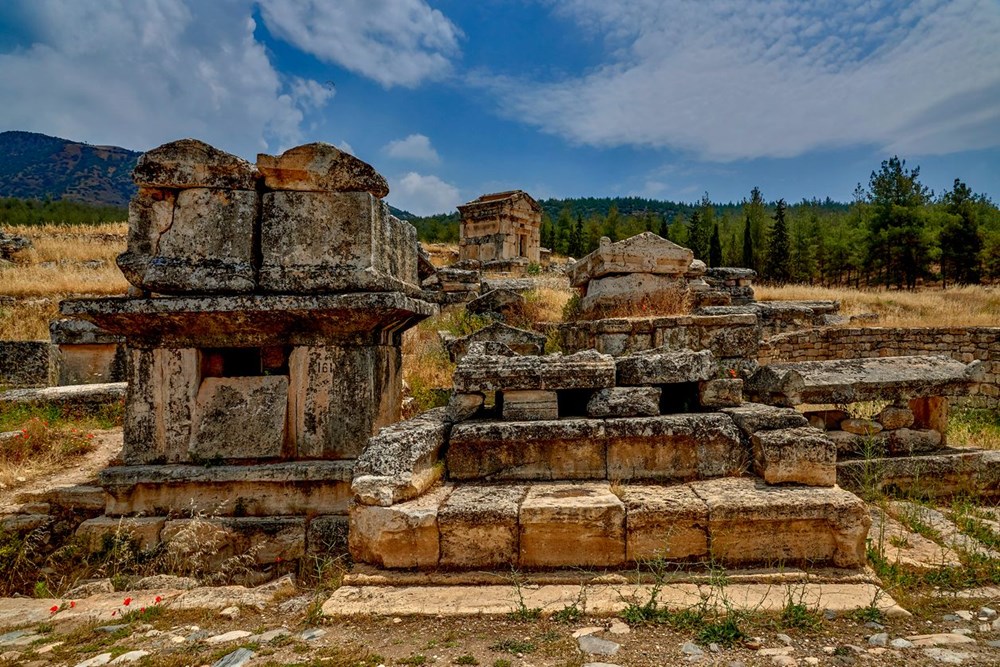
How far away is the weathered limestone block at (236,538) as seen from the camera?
3.60 m

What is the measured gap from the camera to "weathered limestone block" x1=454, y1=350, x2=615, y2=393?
3557 mm

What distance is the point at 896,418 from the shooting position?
4453 millimetres

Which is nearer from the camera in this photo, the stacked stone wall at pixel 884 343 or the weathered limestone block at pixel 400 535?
the weathered limestone block at pixel 400 535

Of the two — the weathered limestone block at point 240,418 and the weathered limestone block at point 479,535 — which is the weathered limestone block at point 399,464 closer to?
the weathered limestone block at point 479,535

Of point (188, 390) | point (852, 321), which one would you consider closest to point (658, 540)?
point (188, 390)

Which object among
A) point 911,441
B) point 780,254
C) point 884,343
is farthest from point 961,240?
point 911,441

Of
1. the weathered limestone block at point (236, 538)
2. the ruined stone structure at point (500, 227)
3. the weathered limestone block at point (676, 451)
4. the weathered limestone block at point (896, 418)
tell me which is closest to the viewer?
the weathered limestone block at point (676, 451)

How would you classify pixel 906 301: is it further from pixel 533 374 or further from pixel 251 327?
pixel 251 327

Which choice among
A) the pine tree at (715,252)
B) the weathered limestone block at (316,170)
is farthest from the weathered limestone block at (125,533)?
the pine tree at (715,252)

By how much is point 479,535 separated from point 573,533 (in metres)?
0.53

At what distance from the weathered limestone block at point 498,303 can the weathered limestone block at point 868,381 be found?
7.15 meters

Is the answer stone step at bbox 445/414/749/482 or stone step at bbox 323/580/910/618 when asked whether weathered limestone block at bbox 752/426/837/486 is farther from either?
stone step at bbox 323/580/910/618

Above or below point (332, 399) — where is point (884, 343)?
above

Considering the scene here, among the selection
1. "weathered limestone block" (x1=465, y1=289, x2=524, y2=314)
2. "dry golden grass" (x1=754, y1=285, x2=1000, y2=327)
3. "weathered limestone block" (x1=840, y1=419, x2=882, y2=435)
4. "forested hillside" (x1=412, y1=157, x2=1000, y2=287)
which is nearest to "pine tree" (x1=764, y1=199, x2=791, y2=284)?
"forested hillside" (x1=412, y1=157, x2=1000, y2=287)
